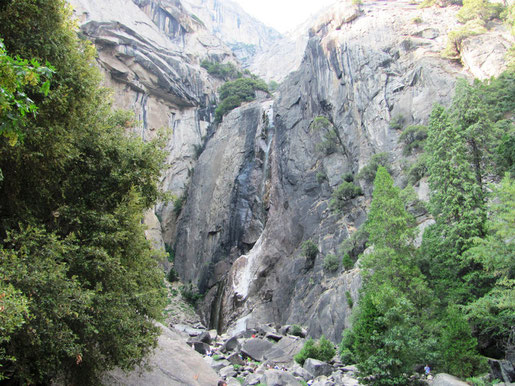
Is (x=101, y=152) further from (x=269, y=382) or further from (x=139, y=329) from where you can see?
(x=269, y=382)

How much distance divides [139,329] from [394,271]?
1174 centimetres

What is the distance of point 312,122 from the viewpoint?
4128 centimetres

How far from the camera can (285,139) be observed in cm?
4312

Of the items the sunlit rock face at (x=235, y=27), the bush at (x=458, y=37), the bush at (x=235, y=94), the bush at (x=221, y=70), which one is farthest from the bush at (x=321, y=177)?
the sunlit rock face at (x=235, y=27)

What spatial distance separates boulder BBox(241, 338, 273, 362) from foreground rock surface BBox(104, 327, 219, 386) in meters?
7.44

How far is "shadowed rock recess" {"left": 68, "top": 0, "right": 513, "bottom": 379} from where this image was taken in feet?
99.9

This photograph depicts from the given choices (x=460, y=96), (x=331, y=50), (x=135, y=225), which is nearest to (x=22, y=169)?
(x=135, y=225)

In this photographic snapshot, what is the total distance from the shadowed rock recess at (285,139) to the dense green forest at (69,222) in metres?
15.7

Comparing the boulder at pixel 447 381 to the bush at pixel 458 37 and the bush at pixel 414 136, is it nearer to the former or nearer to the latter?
the bush at pixel 414 136

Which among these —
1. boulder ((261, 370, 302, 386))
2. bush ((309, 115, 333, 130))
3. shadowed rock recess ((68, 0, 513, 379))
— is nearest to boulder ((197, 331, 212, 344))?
shadowed rock recess ((68, 0, 513, 379))

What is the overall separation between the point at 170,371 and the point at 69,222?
493 cm

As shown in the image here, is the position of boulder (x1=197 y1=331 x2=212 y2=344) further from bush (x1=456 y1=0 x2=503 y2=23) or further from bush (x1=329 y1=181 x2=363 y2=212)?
bush (x1=456 y1=0 x2=503 y2=23)

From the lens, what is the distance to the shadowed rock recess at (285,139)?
3045 centimetres

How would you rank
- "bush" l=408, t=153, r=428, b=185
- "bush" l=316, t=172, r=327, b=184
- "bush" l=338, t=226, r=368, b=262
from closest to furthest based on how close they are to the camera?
"bush" l=408, t=153, r=428, b=185
"bush" l=338, t=226, r=368, b=262
"bush" l=316, t=172, r=327, b=184
